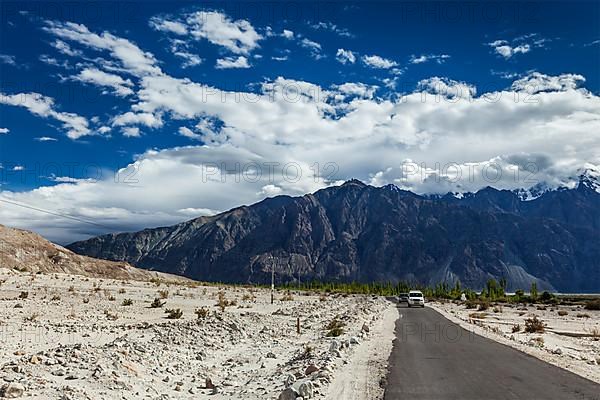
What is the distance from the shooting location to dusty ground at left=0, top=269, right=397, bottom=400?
12383 mm

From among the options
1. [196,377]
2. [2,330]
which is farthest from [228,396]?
[2,330]

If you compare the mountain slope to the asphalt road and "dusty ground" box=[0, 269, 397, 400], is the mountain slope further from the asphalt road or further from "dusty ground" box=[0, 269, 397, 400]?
the asphalt road

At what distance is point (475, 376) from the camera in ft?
46.9

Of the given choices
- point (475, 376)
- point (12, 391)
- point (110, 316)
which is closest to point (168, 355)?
point (12, 391)

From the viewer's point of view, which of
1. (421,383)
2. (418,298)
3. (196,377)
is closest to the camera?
(421,383)

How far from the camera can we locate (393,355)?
18.4 m

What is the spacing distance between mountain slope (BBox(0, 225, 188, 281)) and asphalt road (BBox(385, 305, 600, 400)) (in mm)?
69887

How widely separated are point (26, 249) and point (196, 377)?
263 ft

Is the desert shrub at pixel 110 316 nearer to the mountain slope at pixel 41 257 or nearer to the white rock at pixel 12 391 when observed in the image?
the white rock at pixel 12 391

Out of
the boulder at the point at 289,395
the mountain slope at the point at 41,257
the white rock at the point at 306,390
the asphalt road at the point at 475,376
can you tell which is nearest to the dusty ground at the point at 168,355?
the white rock at the point at 306,390

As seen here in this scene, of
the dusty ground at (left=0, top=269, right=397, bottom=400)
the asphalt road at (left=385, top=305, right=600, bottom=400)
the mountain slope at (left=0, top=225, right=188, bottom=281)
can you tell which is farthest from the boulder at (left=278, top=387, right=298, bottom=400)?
the mountain slope at (left=0, top=225, right=188, bottom=281)

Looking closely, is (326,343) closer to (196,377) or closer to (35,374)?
(196,377)

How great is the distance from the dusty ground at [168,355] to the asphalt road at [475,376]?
747 mm

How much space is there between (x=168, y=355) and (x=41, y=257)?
78.4 metres
